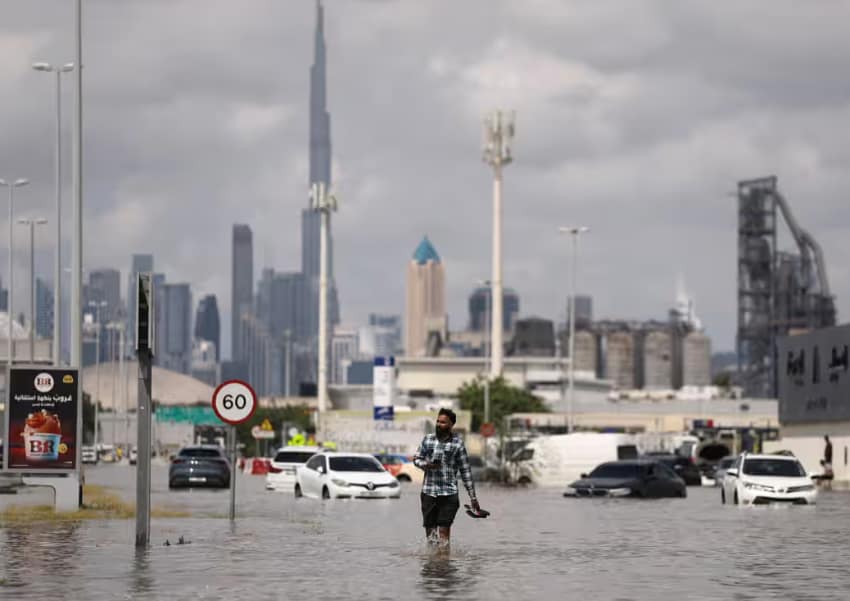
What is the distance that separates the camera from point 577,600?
17.6 meters

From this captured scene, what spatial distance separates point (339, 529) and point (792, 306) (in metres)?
170

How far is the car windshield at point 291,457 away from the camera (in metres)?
60.9

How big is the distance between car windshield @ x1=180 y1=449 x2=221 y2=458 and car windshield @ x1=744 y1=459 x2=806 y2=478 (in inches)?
927

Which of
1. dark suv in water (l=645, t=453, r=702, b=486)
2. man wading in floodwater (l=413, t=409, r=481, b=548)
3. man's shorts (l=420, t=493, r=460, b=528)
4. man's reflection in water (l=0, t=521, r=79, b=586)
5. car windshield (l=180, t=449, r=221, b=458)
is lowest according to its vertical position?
dark suv in water (l=645, t=453, r=702, b=486)

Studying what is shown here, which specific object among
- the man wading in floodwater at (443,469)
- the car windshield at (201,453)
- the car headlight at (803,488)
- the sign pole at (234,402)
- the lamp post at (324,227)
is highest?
the lamp post at (324,227)

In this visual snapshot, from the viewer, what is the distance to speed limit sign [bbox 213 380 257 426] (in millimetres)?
31266

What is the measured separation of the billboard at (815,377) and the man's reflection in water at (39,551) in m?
52.3

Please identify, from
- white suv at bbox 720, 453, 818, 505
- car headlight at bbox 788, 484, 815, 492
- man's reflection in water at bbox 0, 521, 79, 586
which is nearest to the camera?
man's reflection in water at bbox 0, 521, 79, 586

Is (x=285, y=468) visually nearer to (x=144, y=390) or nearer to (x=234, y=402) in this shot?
(x=234, y=402)

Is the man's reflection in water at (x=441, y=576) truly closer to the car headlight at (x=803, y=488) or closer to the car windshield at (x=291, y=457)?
the car headlight at (x=803, y=488)

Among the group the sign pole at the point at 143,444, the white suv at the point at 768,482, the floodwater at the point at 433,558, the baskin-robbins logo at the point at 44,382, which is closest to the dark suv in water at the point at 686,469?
the white suv at the point at 768,482

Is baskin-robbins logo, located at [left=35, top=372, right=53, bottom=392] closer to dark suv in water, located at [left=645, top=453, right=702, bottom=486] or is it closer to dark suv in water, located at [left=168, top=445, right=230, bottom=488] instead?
dark suv in water, located at [left=168, top=445, right=230, bottom=488]

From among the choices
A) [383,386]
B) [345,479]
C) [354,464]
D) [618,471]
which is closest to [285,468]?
[354,464]

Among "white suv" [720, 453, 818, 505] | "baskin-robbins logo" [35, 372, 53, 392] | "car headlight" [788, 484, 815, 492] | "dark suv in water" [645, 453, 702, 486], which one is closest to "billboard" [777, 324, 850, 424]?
"dark suv in water" [645, 453, 702, 486]
